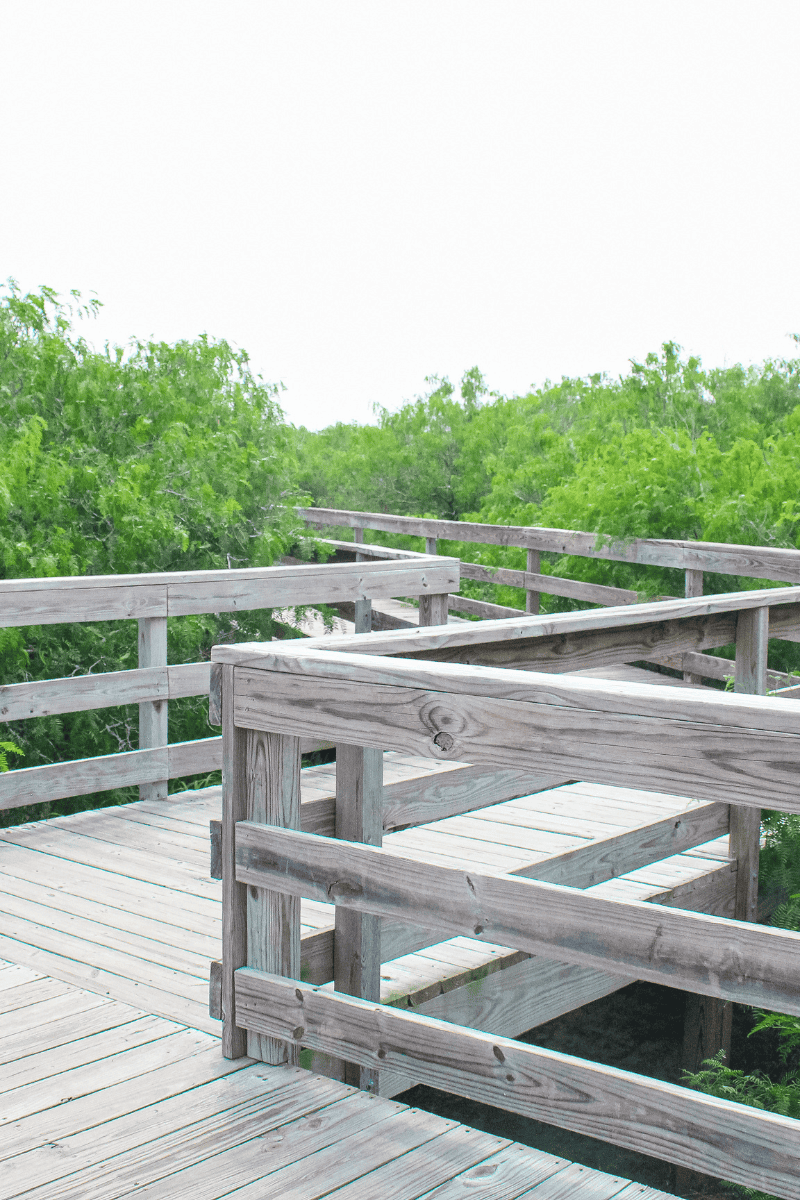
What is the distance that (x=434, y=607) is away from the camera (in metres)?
6.65

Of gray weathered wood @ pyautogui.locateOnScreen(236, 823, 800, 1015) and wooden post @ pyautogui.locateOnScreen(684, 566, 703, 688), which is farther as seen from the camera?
wooden post @ pyautogui.locateOnScreen(684, 566, 703, 688)

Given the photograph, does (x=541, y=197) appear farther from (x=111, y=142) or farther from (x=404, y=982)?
(x=404, y=982)

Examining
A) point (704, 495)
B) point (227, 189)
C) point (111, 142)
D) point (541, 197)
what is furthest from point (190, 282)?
point (704, 495)

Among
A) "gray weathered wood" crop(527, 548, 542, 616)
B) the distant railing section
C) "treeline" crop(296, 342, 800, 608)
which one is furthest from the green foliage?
"gray weathered wood" crop(527, 548, 542, 616)

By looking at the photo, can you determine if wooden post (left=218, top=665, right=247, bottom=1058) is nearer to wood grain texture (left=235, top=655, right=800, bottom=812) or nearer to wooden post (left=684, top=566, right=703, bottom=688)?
wood grain texture (left=235, top=655, right=800, bottom=812)

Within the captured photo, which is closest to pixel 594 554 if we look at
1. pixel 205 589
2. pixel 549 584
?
pixel 549 584

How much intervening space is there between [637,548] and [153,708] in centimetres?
437

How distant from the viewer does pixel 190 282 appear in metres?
22.3

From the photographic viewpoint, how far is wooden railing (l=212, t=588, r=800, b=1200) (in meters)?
2.07

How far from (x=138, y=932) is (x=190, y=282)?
20.0 m

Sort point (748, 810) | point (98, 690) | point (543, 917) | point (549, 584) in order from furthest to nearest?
1. point (549, 584)
2. point (98, 690)
3. point (748, 810)
4. point (543, 917)

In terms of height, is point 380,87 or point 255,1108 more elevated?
point 380,87

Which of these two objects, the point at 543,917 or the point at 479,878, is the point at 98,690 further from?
A: the point at 543,917

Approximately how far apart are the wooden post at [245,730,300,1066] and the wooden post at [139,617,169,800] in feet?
9.00
